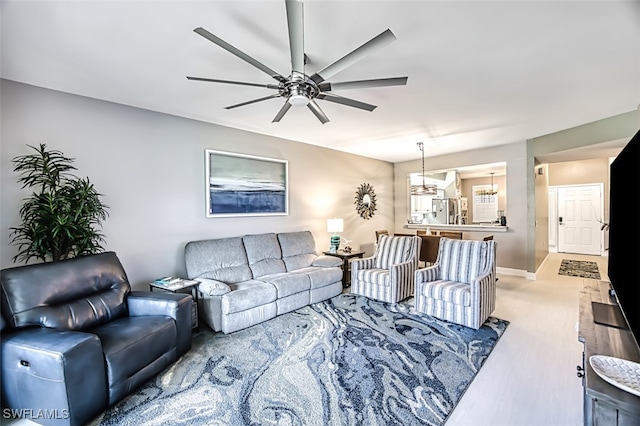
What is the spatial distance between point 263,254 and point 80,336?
255 cm

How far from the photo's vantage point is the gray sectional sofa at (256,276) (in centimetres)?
320

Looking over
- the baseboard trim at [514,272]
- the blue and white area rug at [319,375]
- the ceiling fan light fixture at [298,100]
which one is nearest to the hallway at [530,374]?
the blue and white area rug at [319,375]

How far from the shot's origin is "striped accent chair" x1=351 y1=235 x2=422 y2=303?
407 cm

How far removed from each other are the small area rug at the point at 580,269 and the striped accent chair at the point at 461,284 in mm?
3640

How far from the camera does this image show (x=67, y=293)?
230cm

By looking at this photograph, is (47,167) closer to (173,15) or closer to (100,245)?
Result: (100,245)

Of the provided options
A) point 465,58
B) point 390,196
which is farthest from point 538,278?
point 465,58

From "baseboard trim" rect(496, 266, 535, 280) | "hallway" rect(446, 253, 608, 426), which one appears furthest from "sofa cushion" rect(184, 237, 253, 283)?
"baseboard trim" rect(496, 266, 535, 280)

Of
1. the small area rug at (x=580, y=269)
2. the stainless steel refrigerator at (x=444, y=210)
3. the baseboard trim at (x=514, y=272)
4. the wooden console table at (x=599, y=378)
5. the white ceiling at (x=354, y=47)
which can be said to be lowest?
the small area rug at (x=580, y=269)

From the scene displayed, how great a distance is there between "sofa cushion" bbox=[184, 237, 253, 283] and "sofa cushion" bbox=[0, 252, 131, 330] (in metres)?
0.90

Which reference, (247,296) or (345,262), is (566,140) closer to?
(345,262)

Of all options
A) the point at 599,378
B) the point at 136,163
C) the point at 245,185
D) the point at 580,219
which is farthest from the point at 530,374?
the point at 580,219

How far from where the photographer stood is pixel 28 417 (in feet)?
6.00

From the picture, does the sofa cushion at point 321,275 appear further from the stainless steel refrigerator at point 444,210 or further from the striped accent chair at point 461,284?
the stainless steel refrigerator at point 444,210
